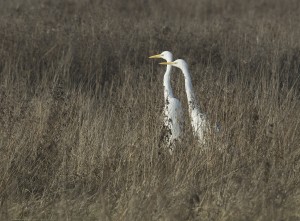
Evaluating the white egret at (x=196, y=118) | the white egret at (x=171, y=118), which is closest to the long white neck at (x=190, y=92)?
the white egret at (x=196, y=118)

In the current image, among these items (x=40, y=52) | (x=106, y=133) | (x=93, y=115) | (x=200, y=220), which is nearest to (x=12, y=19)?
(x=40, y=52)

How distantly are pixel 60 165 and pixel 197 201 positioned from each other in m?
1.42

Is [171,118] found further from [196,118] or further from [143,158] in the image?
[143,158]

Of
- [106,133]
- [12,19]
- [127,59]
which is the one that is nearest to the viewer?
[106,133]

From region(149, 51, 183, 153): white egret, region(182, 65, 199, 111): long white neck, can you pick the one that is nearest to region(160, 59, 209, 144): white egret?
region(182, 65, 199, 111): long white neck

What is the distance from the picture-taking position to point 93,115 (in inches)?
257

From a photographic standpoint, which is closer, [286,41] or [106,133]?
[106,133]

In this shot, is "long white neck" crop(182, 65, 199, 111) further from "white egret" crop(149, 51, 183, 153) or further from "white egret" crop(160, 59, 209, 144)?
"white egret" crop(149, 51, 183, 153)

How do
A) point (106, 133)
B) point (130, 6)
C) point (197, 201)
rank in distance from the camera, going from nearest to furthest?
point (197, 201) < point (106, 133) < point (130, 6)

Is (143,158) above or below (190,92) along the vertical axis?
below

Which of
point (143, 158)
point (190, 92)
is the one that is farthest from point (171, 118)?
point (143, 158)

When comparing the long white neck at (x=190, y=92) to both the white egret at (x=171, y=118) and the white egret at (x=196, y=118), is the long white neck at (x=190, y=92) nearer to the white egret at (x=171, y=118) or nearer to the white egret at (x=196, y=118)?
the white egret at (x=196, y=118)

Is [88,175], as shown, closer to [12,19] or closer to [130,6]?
[12,19]

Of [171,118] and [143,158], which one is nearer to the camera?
[143,158]
